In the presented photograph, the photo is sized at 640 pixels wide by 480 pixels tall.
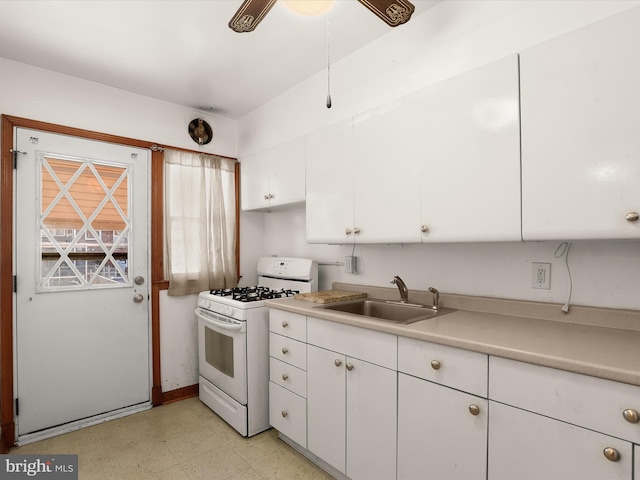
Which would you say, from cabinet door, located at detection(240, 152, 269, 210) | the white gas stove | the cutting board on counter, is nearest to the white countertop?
the cutting board on counter

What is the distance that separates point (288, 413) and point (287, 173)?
168 cm

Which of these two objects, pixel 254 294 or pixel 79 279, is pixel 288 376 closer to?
pixel 254 294

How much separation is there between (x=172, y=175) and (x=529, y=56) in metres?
2.63

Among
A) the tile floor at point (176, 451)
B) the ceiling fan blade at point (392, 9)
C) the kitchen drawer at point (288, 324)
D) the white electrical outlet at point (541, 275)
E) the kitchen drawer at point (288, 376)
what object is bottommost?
the tile floor at point (176, 451)

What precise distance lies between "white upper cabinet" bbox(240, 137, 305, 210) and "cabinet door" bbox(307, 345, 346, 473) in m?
1.16

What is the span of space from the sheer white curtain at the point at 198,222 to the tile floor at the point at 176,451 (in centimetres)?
103

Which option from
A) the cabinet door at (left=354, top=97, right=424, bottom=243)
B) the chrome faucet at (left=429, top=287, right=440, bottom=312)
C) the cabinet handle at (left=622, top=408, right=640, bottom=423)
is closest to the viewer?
the cabinet handle at (left=622, top=408, right=640, bottom=423)

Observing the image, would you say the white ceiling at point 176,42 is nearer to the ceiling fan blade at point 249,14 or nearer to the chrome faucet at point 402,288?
the ceiling fan blade at point 249,14

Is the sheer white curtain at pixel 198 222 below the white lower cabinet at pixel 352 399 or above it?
above

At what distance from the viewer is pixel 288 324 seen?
2.19 metres

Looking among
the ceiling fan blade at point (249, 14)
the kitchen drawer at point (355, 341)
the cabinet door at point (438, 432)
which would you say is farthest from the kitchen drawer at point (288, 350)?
the ceiling fan blade at point (249, 14)

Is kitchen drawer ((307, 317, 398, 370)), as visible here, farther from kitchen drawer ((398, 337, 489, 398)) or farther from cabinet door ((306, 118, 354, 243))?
cabinet door ((306, 118, 354, 243))

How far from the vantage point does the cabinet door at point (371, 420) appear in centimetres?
159

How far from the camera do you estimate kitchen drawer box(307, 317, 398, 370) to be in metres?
1.60
